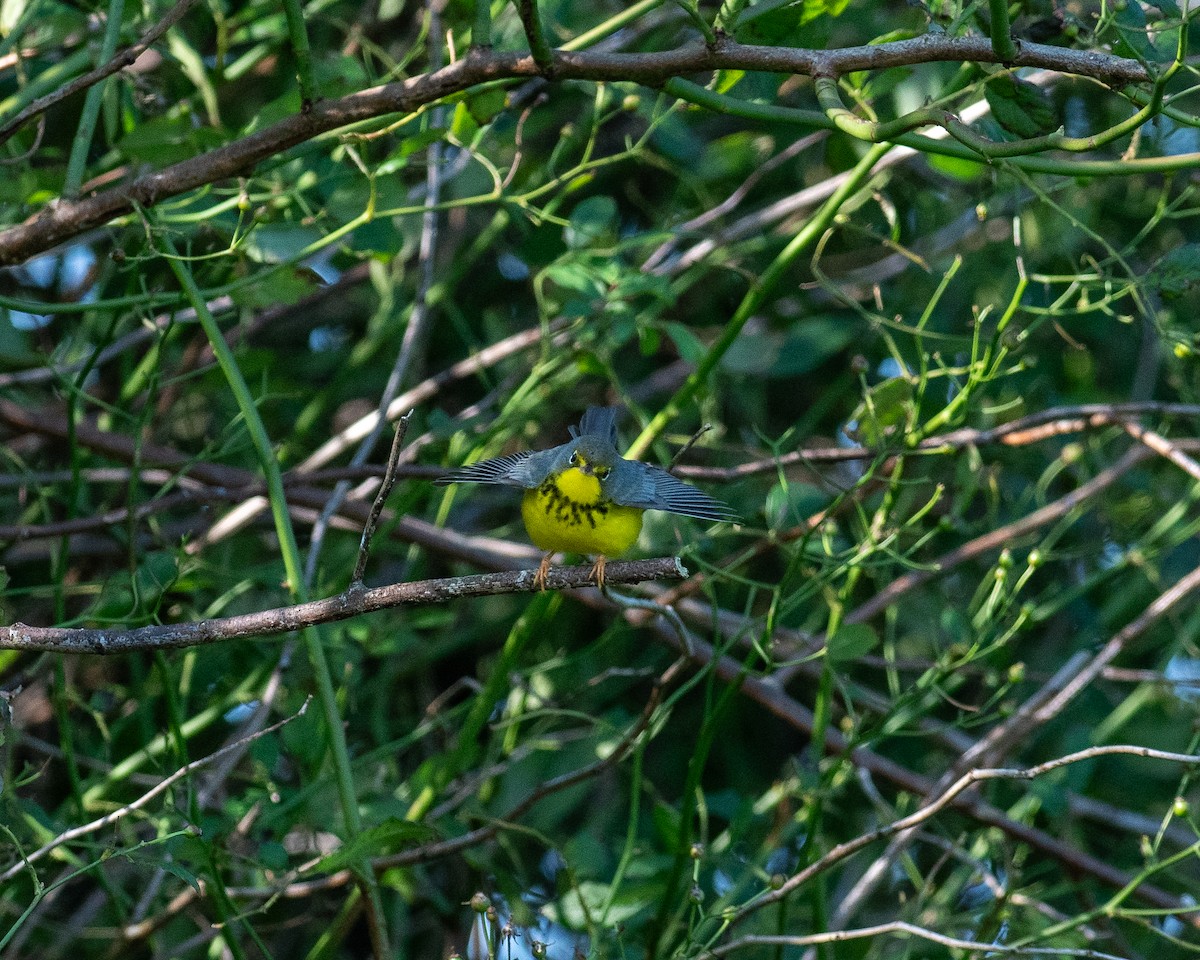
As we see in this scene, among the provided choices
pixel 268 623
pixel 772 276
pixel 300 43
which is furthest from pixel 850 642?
pixel 300 43

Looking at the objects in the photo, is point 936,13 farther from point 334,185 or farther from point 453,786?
point 453,786

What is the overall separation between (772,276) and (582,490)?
21.7 inches

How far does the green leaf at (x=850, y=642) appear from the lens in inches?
99.6

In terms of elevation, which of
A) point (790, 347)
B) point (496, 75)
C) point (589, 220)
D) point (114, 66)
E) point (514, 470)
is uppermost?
point (114, 66)

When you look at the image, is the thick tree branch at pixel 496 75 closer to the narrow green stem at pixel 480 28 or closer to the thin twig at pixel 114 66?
the narrow green stem at pixel 480 28

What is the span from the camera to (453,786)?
299 cm

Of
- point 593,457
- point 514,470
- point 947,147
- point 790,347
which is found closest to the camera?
point 947,147

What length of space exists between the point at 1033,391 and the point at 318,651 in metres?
2.40

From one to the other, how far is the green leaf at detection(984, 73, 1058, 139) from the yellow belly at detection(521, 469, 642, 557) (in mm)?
1092

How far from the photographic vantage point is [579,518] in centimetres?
262

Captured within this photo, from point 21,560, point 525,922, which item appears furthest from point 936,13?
point 21,560

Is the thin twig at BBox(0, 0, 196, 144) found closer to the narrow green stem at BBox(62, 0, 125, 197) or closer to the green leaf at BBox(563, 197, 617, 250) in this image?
the narrow green stem at BBox(62, 0, 125, 197)

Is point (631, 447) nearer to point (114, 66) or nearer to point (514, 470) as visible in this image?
point (514, 470)

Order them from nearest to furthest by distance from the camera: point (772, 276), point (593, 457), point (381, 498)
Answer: point (381, 498) < point (772, 276) < point (593, 457)
